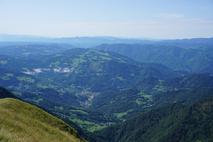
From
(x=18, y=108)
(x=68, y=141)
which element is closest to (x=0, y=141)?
(x=68, y=141)

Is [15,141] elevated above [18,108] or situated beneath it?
elevated above

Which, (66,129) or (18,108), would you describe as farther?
(66,129)

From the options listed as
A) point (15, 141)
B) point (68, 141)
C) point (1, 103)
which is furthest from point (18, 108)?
point (15, 141)

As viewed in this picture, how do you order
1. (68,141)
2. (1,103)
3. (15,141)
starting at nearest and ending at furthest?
(15,141) → (68,141) → (1,103)

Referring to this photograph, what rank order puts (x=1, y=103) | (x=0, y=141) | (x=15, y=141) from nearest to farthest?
(x=0, y=141)
(x=15, y=141)
(x=1, y=103)

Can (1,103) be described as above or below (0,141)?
below

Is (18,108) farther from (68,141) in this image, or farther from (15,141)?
(15,141)

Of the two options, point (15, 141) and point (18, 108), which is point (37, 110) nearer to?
point (18, 108)

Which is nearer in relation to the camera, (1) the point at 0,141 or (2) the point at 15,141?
(1) the point at 0,141

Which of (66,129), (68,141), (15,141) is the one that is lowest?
(66,129)

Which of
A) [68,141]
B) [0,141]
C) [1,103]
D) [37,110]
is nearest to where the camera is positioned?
[0,141]
